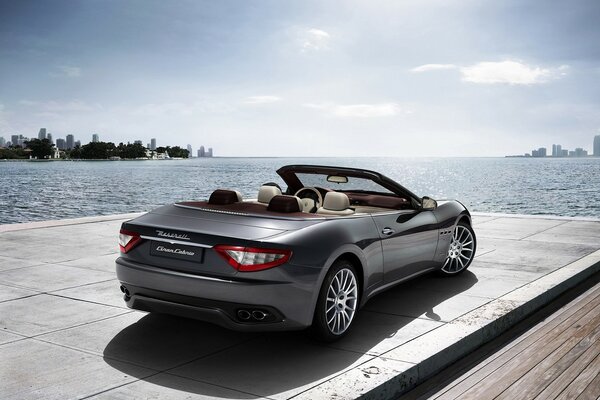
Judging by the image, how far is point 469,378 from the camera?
14.6 ft

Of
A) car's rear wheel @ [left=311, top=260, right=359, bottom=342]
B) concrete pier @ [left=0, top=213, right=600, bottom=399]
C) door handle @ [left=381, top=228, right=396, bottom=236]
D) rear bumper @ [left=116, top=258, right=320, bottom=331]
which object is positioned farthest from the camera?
door handle @ [left=381, top=228, right=396, bottom=236]

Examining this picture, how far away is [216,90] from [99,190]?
9132 centimetres

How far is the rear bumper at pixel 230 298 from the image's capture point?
174 inches

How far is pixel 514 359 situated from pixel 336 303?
137 centimetres

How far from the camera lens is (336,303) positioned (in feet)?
16.4

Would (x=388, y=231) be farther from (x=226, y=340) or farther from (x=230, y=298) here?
(x=230, y=298)

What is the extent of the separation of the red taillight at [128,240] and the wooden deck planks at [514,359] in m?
2.41

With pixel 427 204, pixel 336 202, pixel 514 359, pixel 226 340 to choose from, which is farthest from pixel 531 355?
pixel 226 340

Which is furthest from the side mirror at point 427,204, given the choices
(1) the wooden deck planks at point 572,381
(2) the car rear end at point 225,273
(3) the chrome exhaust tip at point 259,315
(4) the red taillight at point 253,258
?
(3) the chrome exhaust tip at point 259,315

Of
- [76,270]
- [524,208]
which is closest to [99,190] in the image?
[524,208]

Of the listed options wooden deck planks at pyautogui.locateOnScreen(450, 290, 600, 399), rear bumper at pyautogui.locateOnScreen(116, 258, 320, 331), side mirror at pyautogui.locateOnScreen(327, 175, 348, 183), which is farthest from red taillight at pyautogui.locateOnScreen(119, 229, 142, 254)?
wooden deck planks at pyautogui.locateOnScreen(450, 290, 600, 399)

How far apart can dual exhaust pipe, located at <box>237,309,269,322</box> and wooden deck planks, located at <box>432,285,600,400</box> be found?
49.1 inches

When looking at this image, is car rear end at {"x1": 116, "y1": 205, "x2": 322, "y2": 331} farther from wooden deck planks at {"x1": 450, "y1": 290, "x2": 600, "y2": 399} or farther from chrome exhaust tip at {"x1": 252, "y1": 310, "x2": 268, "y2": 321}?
wooden deck planks at {"x1": 450, "y1": 290, "x2": 600, "y2": 399}

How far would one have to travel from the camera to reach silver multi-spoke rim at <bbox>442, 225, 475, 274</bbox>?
7.55 m
